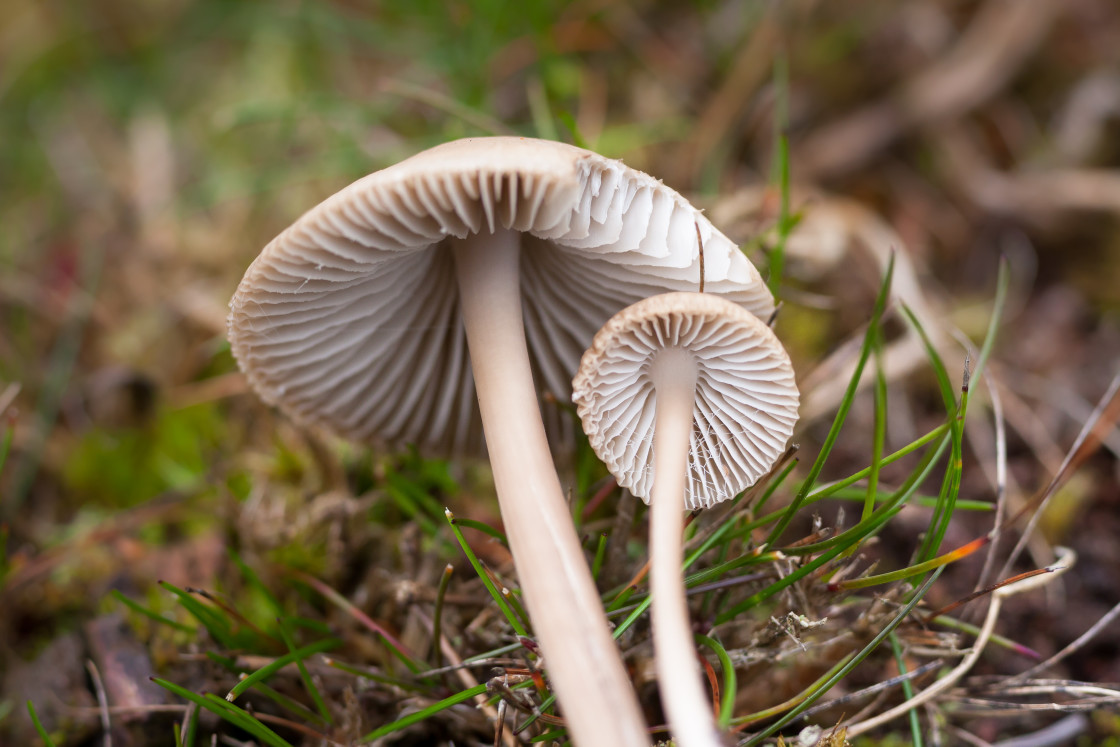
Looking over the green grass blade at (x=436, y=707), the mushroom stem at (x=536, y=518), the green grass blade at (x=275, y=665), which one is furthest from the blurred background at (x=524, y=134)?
the mushroom stem at (x=536, y=518)

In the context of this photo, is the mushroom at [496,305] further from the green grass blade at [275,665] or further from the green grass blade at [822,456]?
the green grass blade at [275,665]

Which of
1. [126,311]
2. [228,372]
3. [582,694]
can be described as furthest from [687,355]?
[126,311]

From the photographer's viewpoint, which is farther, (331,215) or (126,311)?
(126,311)

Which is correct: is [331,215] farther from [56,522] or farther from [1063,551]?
[56,522]

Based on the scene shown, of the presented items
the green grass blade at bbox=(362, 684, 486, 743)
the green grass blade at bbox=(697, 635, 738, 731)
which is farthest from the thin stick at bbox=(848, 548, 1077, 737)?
the green grass blade at bbox=(362, 684, 486, 743)

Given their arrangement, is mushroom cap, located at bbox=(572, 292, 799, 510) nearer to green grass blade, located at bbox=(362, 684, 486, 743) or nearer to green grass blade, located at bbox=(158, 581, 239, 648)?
green grass blade, located at bbox=(362, 684, 486, 743)

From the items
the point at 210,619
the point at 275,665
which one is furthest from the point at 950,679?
the point at 210,619
